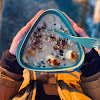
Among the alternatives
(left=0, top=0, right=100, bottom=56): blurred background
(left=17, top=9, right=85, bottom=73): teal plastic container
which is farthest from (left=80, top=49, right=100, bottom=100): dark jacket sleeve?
(left=0, top=0, right=100, bottom=56): blurred background

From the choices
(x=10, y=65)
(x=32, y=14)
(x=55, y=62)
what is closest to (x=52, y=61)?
(x=55, y=62)

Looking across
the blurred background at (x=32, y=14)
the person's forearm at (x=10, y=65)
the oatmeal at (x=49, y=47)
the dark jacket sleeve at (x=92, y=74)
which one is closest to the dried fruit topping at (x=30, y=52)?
the oatmeal at (x=49, y=47)

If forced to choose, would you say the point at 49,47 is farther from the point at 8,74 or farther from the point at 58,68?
the point at 8,74

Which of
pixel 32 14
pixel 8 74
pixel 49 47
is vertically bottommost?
pixel 8 74

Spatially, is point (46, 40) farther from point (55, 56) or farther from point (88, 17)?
point (88, 17)

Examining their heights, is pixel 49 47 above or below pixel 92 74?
above

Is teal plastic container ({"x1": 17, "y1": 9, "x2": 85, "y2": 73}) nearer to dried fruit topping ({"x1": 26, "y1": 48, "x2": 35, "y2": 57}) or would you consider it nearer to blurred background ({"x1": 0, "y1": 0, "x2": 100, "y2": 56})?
dried fruit topping ({"x1": 26, "y1": 48, "x2": 35, "y2": 57})

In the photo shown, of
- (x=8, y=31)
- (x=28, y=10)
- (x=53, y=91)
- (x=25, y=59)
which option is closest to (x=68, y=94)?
(x=53, y=91)
